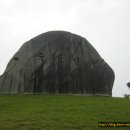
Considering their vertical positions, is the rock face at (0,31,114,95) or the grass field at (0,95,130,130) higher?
the rock face at (0,31,114,95)

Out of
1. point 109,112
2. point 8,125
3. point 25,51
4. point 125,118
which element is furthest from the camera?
point 25,51

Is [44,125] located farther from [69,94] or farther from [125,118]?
[69,94]

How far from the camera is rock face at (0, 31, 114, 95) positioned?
30953mm

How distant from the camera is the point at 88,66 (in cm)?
3247

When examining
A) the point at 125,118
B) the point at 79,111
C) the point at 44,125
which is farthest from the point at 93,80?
the point at 44,125

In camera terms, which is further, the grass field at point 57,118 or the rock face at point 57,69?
the rock face at point 57,69

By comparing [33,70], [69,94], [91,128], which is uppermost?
[33,70]

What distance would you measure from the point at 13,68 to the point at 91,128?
2055 cm

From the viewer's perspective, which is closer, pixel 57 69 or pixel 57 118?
pixel 57 118

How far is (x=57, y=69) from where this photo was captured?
1238 inches

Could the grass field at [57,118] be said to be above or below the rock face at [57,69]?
below

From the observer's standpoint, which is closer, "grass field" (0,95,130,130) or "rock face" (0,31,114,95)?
"grass field" (0,95,130,130)

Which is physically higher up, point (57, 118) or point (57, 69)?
point (57, 69)

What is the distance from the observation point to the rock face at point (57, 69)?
30953 millimetres
